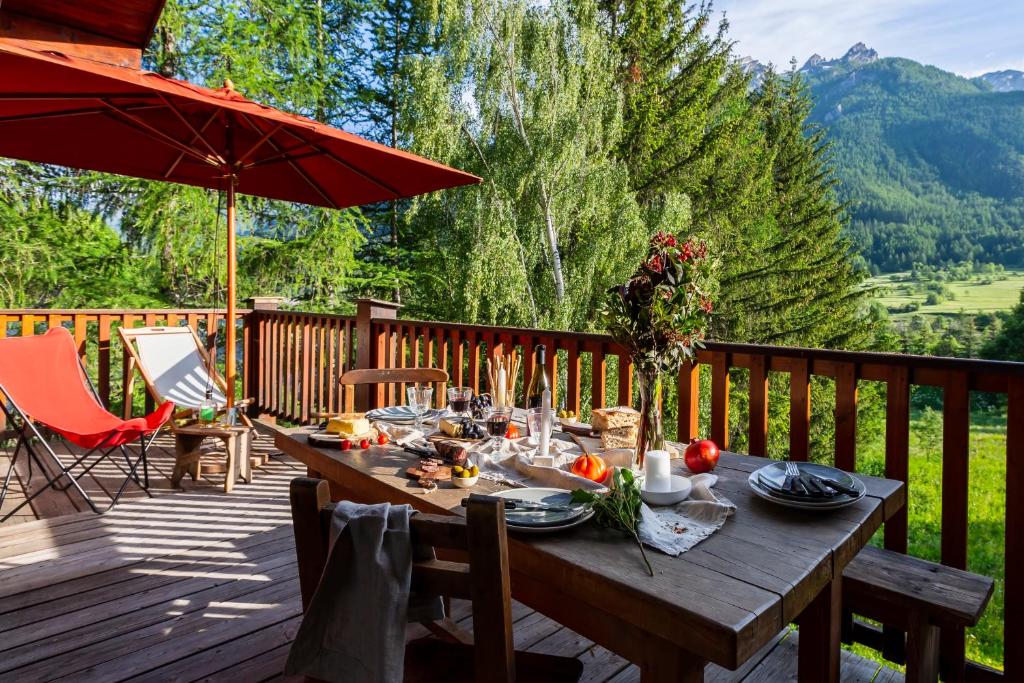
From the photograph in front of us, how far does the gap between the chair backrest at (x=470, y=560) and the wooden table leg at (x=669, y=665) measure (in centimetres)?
24

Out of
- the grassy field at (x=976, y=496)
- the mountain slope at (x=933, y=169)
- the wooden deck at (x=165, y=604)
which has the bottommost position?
the grassy field at (x=976, y=496)

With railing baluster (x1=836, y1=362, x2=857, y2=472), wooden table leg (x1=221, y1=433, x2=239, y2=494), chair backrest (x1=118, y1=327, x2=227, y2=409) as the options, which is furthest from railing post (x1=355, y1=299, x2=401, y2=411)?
railing baluster (x1=836, y1=362, x2=857, y2=472)

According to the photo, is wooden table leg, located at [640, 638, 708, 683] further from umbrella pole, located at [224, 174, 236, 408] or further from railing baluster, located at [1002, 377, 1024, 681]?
umbrella pole, located at [224, 174, 236, 408]

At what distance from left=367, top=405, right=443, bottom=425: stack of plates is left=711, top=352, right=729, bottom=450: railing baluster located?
4.06 feet

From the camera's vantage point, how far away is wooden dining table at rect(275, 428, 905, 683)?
0.98 metres

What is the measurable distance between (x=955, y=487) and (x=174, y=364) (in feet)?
16.4

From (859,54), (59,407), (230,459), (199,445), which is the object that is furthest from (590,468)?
(859,54)

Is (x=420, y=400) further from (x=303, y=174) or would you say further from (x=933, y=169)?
(x=933, y=169)

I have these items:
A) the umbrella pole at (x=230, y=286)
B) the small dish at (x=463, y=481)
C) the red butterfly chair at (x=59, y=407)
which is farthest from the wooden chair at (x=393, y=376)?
the red butterfly chair at (x=59, y=407)

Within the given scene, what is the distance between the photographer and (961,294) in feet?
136

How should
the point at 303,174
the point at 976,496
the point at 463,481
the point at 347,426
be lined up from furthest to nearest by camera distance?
the point at 976,496 < the point at 303,174 < the point at 347,426 < the point at 463,481

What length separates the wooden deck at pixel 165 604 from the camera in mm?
2061

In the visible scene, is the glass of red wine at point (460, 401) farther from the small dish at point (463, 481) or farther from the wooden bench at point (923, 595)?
the wooden bench at point (923, 595)

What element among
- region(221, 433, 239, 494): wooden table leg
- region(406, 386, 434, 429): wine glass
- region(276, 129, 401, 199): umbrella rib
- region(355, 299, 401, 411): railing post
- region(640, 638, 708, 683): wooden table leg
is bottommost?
region(221, 433, 239, 494): wooden table leg
